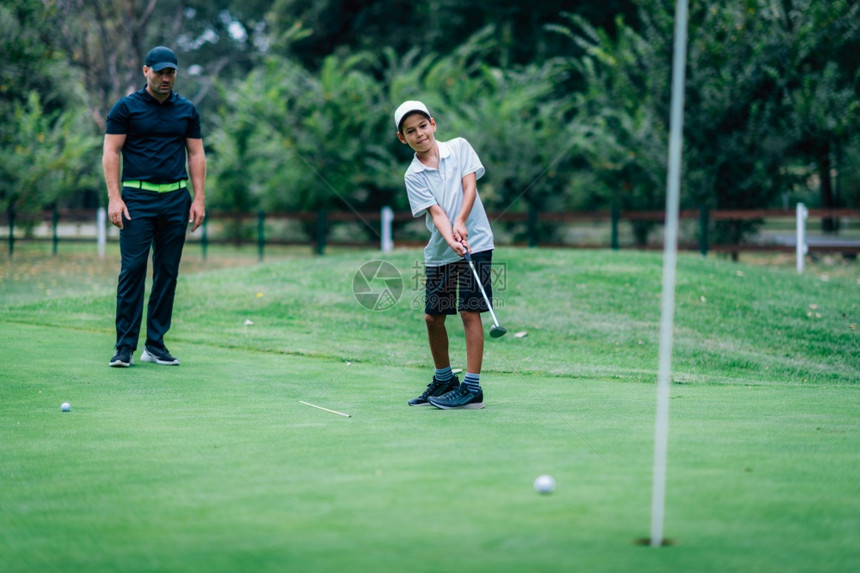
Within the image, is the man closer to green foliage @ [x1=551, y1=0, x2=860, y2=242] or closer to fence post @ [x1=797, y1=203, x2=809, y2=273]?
fence post @ [x1=797, y1=203, x2=809, y2=273]

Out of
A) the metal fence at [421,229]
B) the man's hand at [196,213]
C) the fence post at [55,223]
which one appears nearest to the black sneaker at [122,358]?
the man's hand at [196,213]

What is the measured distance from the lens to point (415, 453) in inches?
159

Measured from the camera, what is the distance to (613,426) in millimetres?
4746

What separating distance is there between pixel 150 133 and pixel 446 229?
8.97 ft

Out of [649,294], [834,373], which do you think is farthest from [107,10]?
[834,373]

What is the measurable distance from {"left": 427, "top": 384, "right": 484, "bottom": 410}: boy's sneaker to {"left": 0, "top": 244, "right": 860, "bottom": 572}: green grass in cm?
15

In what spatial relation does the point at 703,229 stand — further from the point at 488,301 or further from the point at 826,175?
the point at 488,301

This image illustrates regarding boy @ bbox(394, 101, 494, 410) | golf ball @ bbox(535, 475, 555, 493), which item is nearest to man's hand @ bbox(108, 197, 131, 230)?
boy @ bbox(394, 101, 494, 410)

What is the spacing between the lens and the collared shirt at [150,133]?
23.2 ft

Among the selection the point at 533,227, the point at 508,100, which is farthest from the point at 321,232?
the point at 508,100

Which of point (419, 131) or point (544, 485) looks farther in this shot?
point (419, 131)

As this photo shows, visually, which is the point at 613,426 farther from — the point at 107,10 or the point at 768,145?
the point at 107,10

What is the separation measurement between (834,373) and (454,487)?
224 inches

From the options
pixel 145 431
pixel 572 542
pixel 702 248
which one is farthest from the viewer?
pixel 702 248
